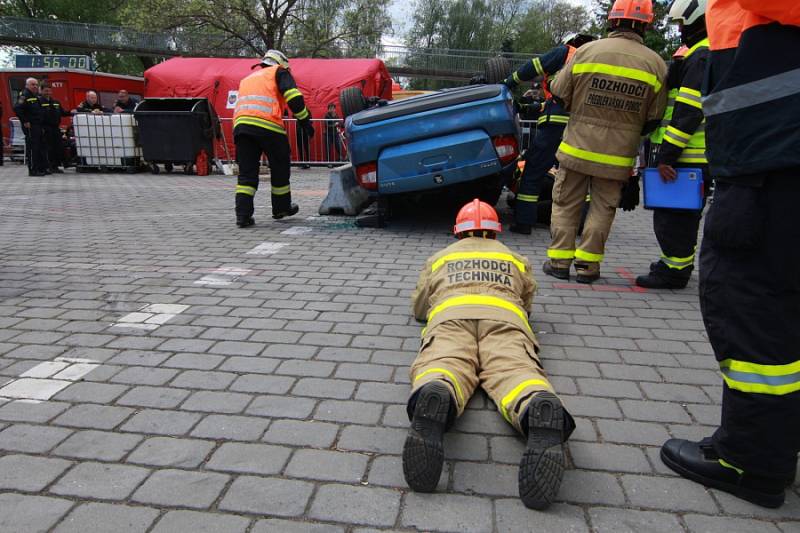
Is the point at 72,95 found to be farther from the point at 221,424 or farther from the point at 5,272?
the point at 221,424

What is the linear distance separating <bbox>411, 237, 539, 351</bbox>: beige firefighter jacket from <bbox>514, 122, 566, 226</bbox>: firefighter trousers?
3231 mm

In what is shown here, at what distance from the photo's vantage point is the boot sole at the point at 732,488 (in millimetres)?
1979

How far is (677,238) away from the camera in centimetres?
458

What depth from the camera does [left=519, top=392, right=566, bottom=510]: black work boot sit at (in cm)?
190

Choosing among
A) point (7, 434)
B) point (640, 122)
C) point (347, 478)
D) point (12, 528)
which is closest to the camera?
point (12, 528)

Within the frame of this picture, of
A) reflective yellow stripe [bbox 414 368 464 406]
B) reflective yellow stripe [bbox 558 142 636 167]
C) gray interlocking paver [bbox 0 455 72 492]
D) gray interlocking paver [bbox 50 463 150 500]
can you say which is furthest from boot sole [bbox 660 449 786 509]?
reflective yellow stripe [bbox 558 142 636 167]

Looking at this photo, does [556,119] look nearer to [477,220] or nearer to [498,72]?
[498,72]

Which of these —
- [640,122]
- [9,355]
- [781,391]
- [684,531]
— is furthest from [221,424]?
[640,122]

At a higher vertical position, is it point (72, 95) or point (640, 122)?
point (72, 95)

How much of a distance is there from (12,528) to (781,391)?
2474mm

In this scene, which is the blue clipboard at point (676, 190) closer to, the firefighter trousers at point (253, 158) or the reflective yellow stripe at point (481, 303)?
the reflective yellow stripe at point (481, 303)

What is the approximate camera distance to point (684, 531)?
1.87 metres

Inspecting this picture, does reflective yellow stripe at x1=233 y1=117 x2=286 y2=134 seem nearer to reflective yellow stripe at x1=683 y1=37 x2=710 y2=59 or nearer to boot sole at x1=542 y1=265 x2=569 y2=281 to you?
boot sole at x1=542 y1=265 x2=569 y2=281

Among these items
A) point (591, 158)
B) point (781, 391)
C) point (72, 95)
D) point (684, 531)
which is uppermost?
point (72, 95)
